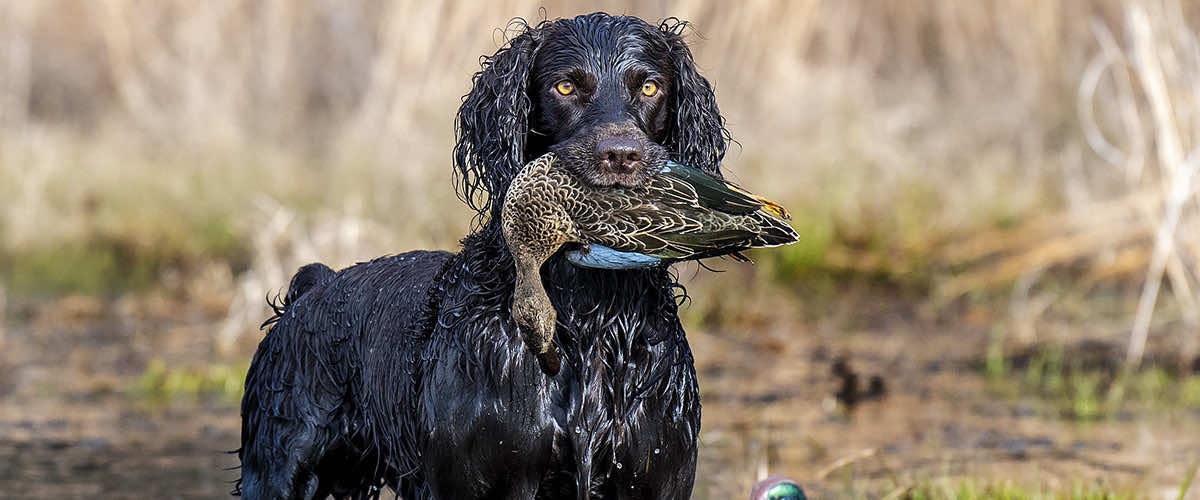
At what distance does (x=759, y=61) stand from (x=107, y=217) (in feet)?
16.6

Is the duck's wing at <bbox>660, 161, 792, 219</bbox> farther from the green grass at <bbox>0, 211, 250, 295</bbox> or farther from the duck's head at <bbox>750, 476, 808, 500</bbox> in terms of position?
the green grass at <bbox>0, 211, 250, 295</bbox>

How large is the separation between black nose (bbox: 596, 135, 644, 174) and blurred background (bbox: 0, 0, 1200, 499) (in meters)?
2.46

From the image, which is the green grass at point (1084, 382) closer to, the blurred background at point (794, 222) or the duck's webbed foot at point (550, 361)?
the blurred background at point (794, 222)

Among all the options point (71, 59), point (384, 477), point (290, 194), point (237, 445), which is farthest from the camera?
point (71, 59)

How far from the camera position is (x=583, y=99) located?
3930 millimetres

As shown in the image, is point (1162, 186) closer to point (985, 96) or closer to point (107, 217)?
point (985, 96)

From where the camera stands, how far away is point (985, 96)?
1314 centimetres

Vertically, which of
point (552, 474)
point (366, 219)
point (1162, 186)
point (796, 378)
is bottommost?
point (552, 474)

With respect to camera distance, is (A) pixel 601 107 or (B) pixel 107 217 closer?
(A) pixel 601 107

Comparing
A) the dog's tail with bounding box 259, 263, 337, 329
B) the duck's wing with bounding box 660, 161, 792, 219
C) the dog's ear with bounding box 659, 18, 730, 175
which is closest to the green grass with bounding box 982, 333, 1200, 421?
the dog's tail with bounding box 259, 263, 337, 329

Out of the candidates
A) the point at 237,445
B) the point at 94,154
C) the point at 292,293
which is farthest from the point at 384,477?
the point at 94,154

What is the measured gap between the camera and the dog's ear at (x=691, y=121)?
4062 millimetres

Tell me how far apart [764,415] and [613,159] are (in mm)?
4700

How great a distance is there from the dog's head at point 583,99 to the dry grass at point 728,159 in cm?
499
